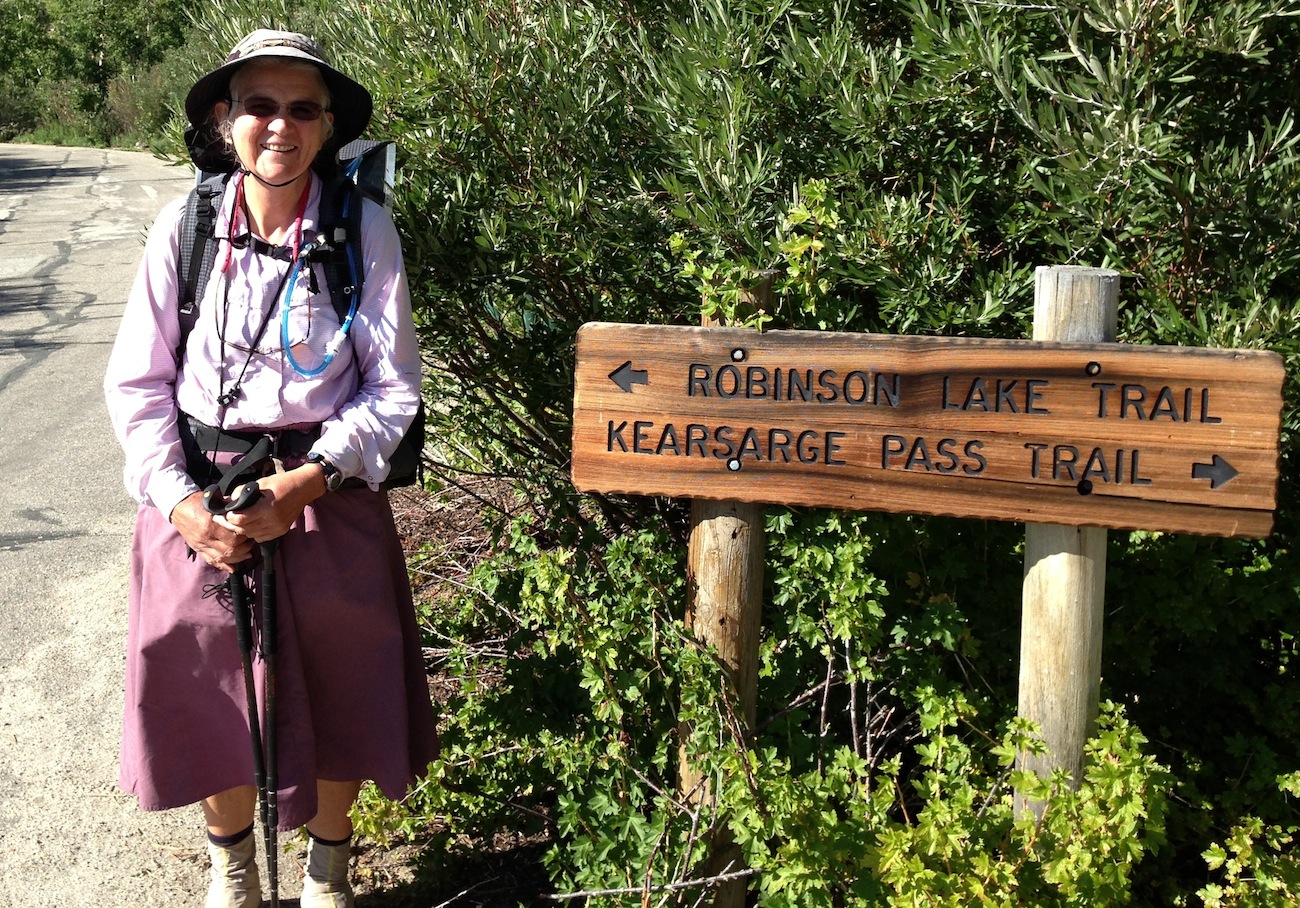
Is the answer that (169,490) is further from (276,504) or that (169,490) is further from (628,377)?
(628,377)

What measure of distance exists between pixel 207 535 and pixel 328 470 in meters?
0.28

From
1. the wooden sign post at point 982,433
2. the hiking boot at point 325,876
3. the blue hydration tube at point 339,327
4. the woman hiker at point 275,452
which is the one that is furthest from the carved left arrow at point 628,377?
the hiking boot at point 325,876

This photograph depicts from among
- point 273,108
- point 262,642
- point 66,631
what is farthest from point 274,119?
point 66,631

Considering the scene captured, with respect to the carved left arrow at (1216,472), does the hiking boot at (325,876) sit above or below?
below

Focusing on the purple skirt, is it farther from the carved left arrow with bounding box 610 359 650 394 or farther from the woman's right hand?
the carved left arrow with bounding box 610 359 650 394

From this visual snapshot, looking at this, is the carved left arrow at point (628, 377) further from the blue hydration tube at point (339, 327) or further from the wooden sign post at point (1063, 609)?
the wooden sign post at point (1063, 609)

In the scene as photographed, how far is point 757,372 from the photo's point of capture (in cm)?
244

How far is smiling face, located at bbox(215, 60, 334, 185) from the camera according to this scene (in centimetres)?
260

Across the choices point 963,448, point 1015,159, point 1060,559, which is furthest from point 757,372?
point 1015,159

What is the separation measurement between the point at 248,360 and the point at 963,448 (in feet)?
4.87

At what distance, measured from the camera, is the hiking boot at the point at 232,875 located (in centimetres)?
294

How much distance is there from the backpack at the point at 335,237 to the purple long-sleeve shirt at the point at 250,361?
0.06 ft

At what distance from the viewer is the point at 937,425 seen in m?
2.38

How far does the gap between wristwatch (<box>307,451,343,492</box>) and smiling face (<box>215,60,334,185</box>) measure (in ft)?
1.94
